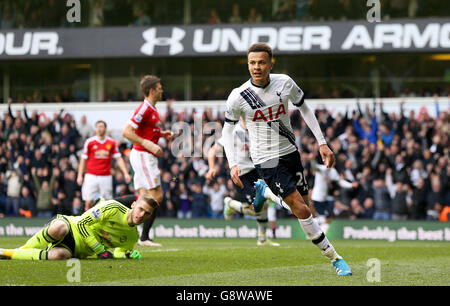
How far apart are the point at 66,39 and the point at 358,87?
10524 mm

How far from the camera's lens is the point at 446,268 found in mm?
9711

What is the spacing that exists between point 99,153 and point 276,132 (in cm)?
944

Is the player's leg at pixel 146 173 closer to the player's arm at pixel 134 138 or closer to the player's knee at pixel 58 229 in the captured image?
the player's arm at pixel 134 138

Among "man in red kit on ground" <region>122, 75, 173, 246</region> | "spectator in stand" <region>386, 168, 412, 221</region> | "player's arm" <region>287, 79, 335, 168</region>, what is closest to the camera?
"player's arm" <region>287, 79, 335, 168</region>

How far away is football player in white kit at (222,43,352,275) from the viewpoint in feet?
28.2

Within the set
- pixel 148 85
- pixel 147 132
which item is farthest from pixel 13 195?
pixel 148 85

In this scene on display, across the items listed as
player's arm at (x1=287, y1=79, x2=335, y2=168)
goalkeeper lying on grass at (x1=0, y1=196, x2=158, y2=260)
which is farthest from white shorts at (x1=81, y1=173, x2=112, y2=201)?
player's arm at (x1=287, y1=79, x2=335, y2=168)

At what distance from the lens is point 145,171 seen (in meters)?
12.7

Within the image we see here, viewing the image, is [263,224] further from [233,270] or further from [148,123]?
[233,270]

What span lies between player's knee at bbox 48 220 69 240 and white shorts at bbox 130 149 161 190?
3.10 metres

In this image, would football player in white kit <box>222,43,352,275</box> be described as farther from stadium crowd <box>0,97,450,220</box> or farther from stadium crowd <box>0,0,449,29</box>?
stadium crowd <box>0,0,449,29</box>

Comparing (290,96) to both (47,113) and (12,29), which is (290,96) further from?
(12,29)

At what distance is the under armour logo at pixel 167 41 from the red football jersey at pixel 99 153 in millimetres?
9894

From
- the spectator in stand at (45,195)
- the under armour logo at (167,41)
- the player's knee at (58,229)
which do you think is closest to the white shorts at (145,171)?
the player's knee at (58,229)
